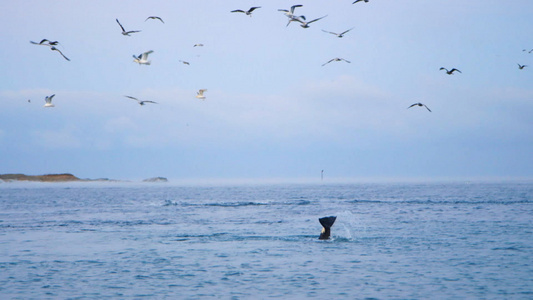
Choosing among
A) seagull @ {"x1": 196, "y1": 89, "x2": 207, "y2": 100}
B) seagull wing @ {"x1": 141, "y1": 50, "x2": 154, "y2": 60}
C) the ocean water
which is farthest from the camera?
seagull @ {"x1": 196, "y1": 89, "x2": 207, "y2": 100}

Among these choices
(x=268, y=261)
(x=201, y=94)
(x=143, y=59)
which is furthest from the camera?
(x=201, y=94)

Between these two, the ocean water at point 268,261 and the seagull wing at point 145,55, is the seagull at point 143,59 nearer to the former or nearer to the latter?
the seagull wing at point 145,55

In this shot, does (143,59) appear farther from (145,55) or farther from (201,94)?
(201,94)

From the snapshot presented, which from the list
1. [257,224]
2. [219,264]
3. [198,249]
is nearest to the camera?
[219,264]

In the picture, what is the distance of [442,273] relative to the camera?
66.3ft

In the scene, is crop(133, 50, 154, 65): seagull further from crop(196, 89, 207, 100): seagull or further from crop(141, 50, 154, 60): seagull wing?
crop(196, 89, 207, 100): seagull

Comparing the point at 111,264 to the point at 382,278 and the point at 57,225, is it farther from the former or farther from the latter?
the point at 57,225

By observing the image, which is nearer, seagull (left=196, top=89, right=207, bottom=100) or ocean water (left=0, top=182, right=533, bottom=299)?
ocean water (left=0, top=182, right=533, bottom=299)

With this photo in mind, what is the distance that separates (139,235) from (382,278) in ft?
54.3

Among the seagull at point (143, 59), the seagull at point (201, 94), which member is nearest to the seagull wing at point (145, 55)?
the seagull at point (143, 59)

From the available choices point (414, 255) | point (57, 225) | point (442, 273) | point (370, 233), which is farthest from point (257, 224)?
point (442, 273)

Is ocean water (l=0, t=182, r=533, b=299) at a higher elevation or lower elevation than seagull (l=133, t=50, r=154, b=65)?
lower

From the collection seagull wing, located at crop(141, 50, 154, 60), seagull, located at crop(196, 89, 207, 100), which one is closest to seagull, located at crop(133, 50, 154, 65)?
seagull wing, located at crop(141, 50, 154, 60)

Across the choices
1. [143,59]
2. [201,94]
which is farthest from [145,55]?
[201,94]
